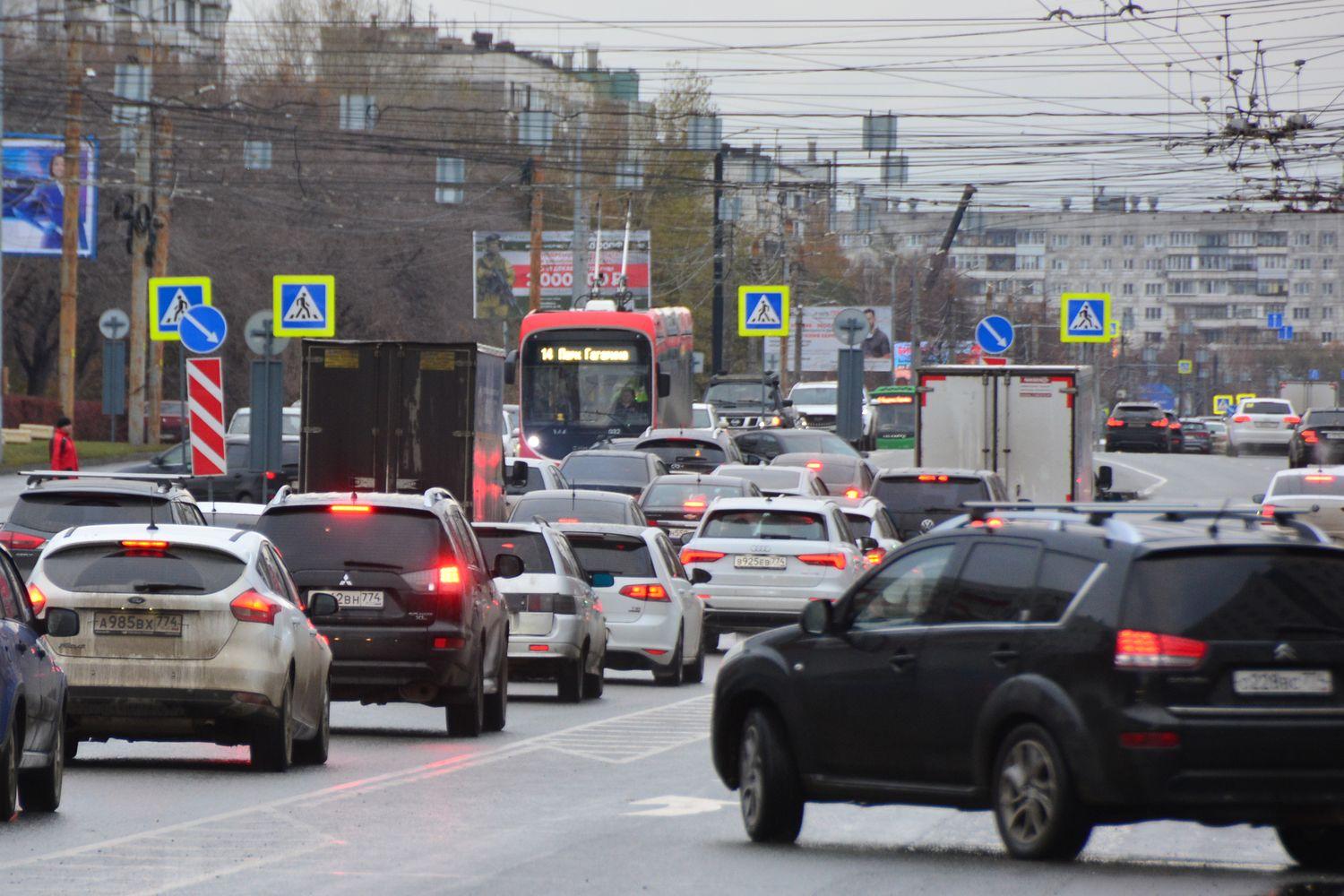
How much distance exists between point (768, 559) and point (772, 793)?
45.2 feet

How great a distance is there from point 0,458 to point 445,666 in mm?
39007

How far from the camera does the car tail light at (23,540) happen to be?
72.4 ft

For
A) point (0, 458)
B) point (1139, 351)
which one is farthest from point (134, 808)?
point (1139, 351)

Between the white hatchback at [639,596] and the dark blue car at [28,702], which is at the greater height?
the dark blue car at [28,702]

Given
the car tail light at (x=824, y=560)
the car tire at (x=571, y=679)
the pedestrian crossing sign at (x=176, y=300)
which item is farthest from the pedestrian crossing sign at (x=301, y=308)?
the car tire at (x=571, y=679)

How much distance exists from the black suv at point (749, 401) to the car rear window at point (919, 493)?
88.7ft

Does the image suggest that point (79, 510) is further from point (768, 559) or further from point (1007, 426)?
point (1007, 426)

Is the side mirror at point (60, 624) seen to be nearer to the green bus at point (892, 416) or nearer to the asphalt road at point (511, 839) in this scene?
the asphalt road at point (511, 839)

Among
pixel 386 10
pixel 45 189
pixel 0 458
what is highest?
pixel 386 10

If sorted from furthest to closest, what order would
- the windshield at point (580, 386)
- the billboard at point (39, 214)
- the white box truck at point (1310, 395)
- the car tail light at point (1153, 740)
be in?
the white box truck at point (1310, 395) < the billboard at point (39, 214) < the windshield at point (580, 386) < the car tail light at point (1153, 740)

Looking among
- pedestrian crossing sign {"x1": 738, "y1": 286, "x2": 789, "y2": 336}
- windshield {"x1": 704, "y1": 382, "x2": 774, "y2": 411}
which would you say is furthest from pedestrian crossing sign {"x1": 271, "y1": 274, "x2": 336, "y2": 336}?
windshield {"x1": 704, "y1": 382, "x2": 774, "y2": 411}

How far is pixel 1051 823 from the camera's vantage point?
31.1 feet

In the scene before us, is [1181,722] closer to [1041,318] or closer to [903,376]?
[903,376]

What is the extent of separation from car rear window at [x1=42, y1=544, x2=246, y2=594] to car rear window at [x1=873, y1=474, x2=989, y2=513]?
18.5 meters
